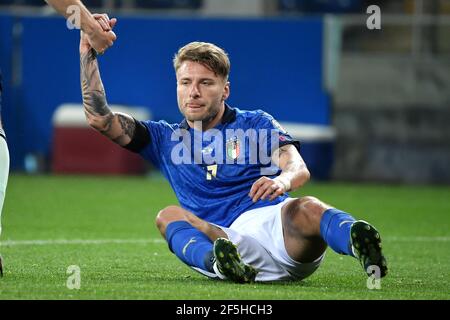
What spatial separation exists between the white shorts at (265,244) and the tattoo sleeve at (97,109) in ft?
2.50

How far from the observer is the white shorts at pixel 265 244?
558cm

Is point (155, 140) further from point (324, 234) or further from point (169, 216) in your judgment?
point (324, 234)

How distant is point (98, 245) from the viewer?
7.91 m

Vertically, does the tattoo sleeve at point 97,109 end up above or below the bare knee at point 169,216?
above

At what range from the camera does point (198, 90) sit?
18.9 feet

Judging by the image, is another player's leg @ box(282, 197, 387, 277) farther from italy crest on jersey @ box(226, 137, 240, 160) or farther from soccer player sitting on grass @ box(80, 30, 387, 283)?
italy crest on jersey @ box(226, 137, 240, 160)

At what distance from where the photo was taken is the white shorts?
558 centimetres

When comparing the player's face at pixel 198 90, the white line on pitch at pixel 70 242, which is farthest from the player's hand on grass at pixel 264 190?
the white line on pitch at pixel 70 242

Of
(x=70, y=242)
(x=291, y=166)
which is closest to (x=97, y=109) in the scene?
(x=291, y=166)

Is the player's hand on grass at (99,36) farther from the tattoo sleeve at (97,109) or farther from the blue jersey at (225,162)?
the blue jersey at (225,162)

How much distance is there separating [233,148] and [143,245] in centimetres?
246

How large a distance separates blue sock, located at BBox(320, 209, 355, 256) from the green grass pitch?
230 millimetres
